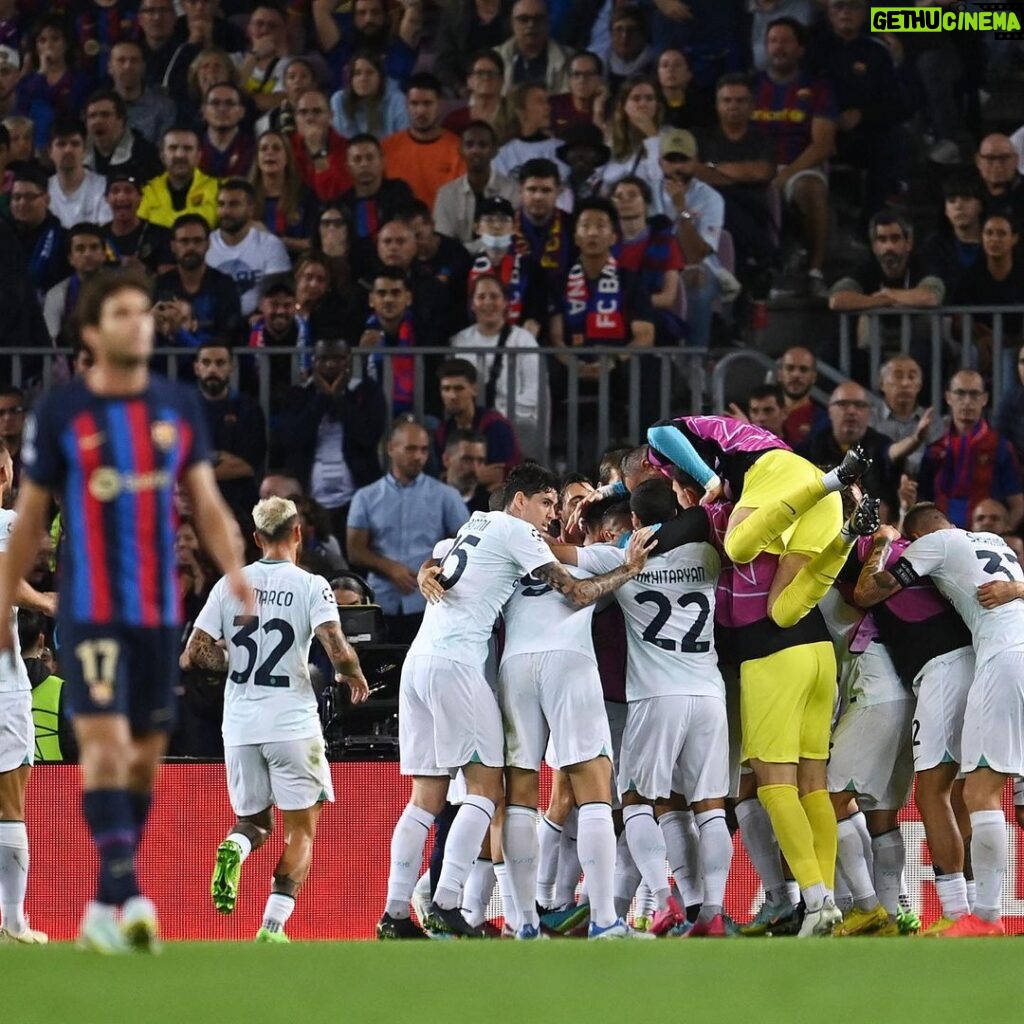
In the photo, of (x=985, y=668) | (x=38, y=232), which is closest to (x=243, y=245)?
(x=38, y=232)

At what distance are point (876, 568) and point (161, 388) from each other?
4.68 metres

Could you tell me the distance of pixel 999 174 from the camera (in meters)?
14.3

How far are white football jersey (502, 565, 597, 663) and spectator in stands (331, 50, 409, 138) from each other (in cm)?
651

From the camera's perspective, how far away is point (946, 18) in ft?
53.3

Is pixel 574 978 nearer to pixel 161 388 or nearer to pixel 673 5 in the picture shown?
pixel 161 388

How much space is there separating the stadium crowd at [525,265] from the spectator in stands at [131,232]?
0.08 ft

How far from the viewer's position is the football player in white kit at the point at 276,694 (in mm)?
10016

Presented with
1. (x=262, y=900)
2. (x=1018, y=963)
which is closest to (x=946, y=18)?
(x=262, y=900)

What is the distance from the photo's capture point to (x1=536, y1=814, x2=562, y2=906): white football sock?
416 inches

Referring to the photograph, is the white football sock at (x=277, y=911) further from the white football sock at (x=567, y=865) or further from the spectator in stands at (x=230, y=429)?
the spectator in stands at (x=230, y=429)

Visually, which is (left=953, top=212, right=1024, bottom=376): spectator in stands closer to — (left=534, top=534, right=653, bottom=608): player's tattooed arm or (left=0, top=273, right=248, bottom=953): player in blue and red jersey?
(left=534, top=534, right=653, bottom=608): player's tattooed arm

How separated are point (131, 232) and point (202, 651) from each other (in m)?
5.47

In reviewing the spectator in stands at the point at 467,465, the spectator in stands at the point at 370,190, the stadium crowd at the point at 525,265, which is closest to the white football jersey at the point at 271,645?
the stadium crowd at the point at 525,265

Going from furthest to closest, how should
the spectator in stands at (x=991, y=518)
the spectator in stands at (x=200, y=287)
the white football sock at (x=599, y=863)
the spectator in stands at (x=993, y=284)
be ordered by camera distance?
1. the spectator in stands at (x=200, y=287)
2. the spectator in stands at (x=993, y=284)
3. the spectator in stands at (x=991, y=518)
4. the white football sock at (x=599, y=863)
